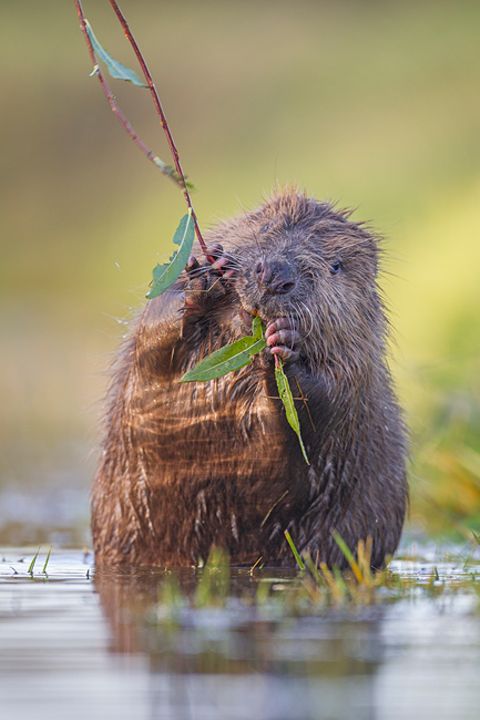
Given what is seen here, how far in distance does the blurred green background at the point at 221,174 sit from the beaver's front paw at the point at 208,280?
2.07 m

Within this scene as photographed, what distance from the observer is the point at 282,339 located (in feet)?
13.7

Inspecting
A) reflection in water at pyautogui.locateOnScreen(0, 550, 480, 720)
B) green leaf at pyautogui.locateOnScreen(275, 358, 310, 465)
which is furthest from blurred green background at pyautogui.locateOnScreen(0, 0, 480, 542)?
reflection in water at pyautogui.locateOnScreen(0, 550, 480, 720)

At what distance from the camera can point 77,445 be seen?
10.2m

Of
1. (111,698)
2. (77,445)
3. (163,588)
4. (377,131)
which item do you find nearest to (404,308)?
(77,445)

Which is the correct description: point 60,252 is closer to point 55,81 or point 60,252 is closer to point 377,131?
point 377,131

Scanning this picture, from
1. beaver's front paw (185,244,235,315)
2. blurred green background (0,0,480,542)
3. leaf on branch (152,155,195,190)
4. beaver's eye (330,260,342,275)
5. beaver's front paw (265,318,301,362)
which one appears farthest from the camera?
blurred green background (0,0,480,542)

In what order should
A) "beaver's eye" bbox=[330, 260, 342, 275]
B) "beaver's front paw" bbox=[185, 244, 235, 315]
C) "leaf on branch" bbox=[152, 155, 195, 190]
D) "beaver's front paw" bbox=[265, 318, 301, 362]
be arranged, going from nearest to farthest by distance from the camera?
"leaf on branch" bbox=[152, 155, 195, 190] → "beaver's front paw" bbox=[265, 318, 301, 362] → "beaver's front paw" bbox=[185, 244, 235, 315] → "beaver's eye" bbox=[330, 260, 342, 275]

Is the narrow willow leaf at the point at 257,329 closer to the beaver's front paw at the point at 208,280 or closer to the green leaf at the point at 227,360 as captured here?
the green leaf at the point at 227,360

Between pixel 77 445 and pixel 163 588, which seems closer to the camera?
pixel 163 588

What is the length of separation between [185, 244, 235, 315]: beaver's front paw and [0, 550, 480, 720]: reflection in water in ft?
3.05

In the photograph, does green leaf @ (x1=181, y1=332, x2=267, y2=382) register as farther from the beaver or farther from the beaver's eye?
the beaver's eye

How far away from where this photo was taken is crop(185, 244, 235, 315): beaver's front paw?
14.3 ft

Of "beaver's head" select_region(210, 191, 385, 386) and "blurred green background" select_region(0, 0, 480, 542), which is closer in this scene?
"beaver's head" select_region(210, 191, 385, 386)

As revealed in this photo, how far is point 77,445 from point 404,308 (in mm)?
5669
